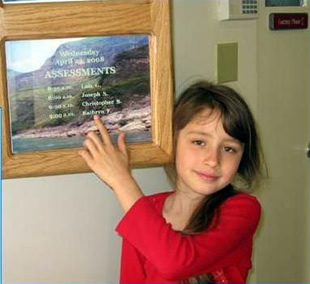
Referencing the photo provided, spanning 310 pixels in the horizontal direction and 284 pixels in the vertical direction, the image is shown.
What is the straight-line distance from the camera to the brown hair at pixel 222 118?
0.85 m

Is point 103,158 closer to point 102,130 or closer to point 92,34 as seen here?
point 102,130

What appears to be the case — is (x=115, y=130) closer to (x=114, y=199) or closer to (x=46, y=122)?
(x=46, y=122)

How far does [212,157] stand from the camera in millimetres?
831

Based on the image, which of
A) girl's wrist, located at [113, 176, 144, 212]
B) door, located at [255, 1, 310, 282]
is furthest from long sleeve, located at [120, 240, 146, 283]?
door, located at [255, 1, 310, 282]

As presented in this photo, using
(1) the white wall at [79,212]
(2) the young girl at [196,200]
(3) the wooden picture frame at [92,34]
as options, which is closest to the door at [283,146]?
(1) the white wall at [79,212]

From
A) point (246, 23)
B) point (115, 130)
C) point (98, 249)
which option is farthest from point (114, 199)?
point (246, 23)

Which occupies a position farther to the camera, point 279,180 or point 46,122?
point 279,180

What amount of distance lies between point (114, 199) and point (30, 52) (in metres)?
0.37

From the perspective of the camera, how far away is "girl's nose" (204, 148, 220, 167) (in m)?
0.83

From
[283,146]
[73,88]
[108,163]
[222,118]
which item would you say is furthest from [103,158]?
[283,146]

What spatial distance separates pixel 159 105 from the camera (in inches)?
31.7

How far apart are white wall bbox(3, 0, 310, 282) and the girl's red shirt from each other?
76mm

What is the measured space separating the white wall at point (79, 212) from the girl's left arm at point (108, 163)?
171 millimetres

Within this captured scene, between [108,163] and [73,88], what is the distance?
0.43 feet
